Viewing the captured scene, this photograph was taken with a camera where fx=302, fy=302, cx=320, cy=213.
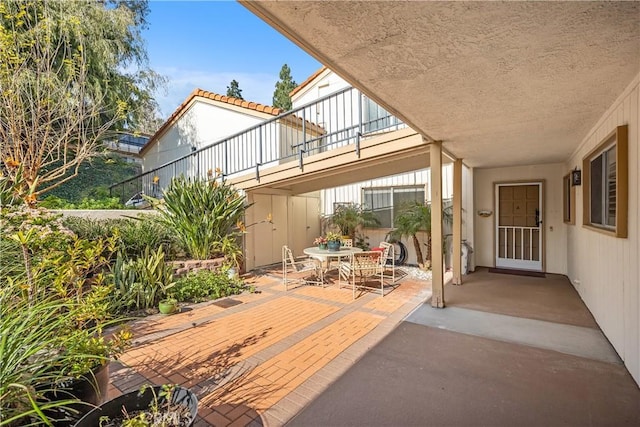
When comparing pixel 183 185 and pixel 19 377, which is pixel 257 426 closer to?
pixel 19 377

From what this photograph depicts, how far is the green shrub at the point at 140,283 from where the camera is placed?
4547mm

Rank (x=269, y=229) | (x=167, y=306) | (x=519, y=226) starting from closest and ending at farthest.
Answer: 1. (x=167, y=306)
2. (x=519, y=226)
3. (x=269, y=229)

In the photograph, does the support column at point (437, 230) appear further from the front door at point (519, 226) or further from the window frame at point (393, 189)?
the front door at point (519, 226)

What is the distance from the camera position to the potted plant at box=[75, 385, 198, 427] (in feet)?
4.92

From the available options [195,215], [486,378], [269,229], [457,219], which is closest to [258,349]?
[486,378]

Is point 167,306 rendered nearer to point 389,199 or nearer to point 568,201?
point 389,199

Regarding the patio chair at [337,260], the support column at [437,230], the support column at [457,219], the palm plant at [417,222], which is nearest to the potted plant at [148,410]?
the support column at [437,230]

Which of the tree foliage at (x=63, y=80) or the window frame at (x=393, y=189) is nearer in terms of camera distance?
the tree foliage at (x=63, y=80)

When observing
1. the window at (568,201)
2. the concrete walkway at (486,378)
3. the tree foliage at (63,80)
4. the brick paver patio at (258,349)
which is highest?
the tree foliage at (63,80)

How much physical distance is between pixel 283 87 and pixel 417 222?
52.2 ft

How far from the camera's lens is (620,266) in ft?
9.50

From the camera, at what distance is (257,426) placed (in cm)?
211

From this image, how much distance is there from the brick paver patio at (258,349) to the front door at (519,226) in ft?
11.1

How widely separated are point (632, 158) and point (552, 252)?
16.2ft
